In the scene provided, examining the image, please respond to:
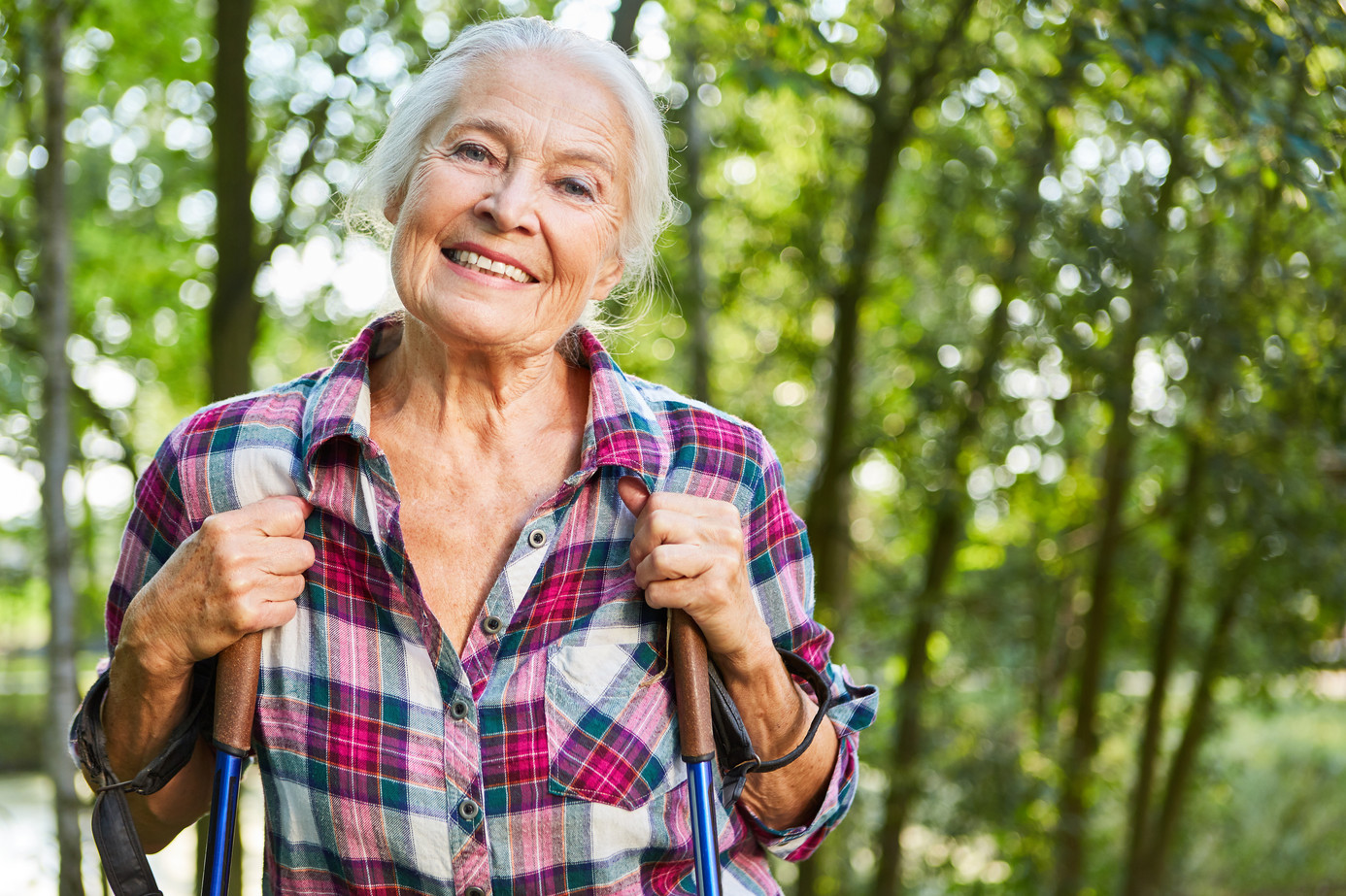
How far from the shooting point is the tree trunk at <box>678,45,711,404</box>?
4.93 m

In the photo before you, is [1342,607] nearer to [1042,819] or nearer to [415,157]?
[1042,819]

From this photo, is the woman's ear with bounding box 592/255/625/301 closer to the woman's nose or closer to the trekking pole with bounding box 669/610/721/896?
the woman's nose

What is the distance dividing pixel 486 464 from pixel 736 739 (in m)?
0.56

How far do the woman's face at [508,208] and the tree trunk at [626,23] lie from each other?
3.50ft

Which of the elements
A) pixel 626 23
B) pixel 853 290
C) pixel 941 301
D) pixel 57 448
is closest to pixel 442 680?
pixel 626 23


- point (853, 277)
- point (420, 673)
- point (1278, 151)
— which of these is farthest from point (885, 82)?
point (420, 673)

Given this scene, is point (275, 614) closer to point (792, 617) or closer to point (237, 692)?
point (237, 692)

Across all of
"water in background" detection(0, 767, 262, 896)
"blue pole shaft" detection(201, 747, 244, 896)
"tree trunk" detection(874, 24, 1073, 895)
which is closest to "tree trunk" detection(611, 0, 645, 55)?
"blue pole shaft" detection(201, 747, 244, 896)

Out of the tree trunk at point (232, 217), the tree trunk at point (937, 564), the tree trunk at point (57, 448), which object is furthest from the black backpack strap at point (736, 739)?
the tree trunk at point (937, 564)

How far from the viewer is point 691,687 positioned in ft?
5.04

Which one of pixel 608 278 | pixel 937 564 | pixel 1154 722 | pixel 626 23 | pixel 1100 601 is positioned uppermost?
pixel 626 23

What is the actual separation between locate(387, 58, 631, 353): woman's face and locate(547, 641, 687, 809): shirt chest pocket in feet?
1.58

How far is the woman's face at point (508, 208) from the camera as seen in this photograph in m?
1.55

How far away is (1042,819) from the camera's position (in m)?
5.27
